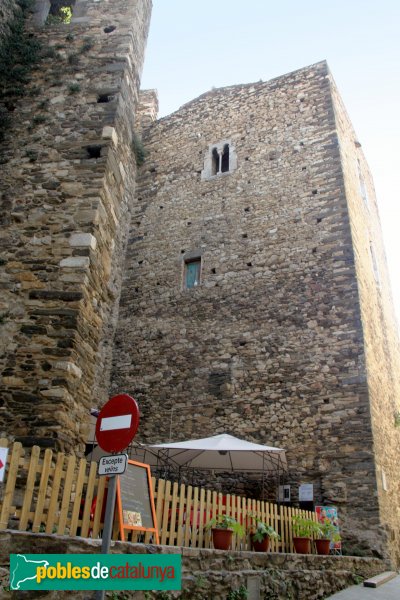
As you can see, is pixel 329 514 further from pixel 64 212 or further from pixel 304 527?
pixel 64 212

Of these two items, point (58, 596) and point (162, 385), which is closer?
point (58, 596)

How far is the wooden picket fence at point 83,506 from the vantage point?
3.58 m

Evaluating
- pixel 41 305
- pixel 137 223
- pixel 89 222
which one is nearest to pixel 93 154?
pixel 89 222

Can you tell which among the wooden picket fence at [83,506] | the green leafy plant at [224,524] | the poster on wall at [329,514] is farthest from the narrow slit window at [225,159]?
the green leafy plant at [224,524]

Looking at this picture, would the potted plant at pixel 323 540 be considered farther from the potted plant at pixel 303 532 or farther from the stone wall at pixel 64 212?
the stone wall at pixel 64 212

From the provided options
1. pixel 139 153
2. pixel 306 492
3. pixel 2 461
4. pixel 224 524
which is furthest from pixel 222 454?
pixel 139 153

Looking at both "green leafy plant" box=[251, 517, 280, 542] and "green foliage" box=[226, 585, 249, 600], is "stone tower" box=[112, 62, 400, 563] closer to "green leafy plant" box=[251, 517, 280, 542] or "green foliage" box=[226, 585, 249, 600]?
"green leafy plant" box=[251, 517, 280, 542]

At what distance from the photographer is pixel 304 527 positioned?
673cm

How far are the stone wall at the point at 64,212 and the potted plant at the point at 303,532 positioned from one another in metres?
3.09

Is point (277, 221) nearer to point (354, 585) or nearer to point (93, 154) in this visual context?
point (93, 154)

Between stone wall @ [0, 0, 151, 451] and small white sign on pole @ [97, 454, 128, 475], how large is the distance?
7.38 feet

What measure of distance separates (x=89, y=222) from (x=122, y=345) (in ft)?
19.7

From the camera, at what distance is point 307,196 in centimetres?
1155

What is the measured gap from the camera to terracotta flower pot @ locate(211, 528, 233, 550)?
5172 mm
